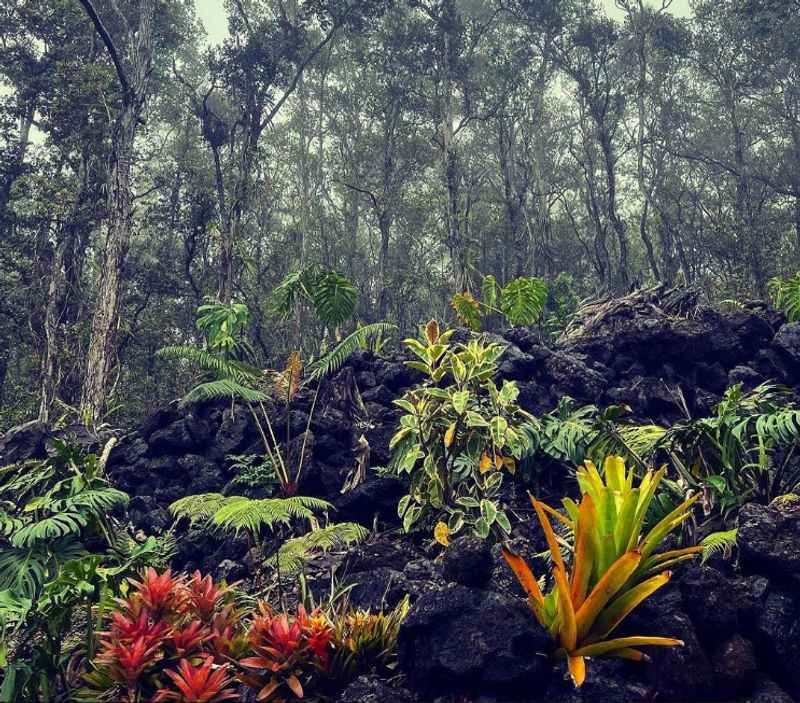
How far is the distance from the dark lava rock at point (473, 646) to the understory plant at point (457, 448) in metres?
1.57

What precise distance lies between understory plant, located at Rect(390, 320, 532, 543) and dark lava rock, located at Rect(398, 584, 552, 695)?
1.57 metres

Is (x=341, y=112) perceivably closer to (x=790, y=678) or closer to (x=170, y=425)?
(x=170, y=425)

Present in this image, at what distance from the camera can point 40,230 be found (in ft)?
46.2

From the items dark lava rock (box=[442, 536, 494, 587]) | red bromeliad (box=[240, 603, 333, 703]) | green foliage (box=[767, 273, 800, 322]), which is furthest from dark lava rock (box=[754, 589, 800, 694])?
green foliage (box=[767, 273, 800, 322])

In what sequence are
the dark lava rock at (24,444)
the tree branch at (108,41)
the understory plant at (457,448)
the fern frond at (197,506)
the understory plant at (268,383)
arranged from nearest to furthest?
1. the fern frond at (197,506)
2. the understory plant at (457,448)
3. the understory plant at (268,383)
4. the dark lava rock at (24,444)
5. the tree branch at (108,41)

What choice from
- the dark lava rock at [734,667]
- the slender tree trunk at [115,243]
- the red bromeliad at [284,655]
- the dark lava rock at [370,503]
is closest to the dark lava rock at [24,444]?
the slender tree trunk at [115,243]

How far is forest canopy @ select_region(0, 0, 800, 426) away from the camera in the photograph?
44.9 ft

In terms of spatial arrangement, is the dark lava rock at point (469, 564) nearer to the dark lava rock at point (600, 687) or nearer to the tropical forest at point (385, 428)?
the tropical forest at point (385, 428)

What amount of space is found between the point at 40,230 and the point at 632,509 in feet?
47.6

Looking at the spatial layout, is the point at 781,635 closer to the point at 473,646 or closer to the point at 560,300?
the point at 473,646

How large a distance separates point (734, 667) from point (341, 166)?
25830 mm

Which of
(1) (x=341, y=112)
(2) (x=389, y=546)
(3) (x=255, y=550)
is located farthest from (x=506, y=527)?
(1) (x=341, y=112)

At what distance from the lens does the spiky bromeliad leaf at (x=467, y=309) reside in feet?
32.9

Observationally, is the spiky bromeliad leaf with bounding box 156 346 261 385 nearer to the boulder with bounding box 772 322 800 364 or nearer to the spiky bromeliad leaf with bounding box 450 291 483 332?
the spiky bromeliad leaf with bounding box 450 291 483 332
